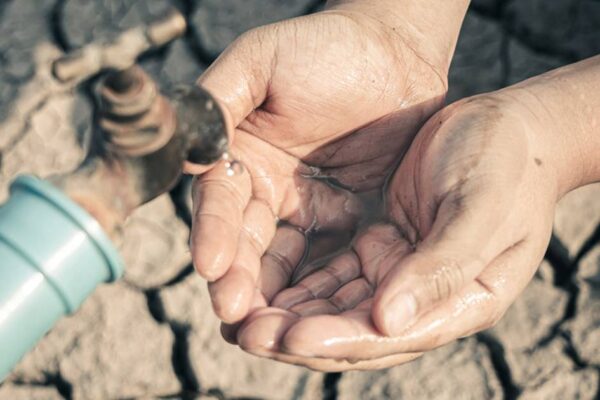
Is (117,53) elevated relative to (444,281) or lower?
elevated

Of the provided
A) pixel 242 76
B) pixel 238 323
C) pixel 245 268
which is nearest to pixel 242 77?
pixel 242 76

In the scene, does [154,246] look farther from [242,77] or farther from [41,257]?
[41,257]

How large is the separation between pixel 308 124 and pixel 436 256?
520mm

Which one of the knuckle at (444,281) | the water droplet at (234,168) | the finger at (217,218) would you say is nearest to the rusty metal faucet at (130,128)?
the finger at (217,218)

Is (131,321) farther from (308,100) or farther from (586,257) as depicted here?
(586,257)

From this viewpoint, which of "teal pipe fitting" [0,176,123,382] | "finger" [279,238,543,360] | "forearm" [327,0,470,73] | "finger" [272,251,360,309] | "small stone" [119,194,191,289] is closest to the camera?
"teal pipe fitting" [0,176,123,382]

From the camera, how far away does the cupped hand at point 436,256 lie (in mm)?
1255

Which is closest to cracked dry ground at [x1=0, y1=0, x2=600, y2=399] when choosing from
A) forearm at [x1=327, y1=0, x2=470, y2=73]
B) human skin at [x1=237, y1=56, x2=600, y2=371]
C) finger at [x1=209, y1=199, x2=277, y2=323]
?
forearm at [x1=327, y1=0, x2=470, y2=73]

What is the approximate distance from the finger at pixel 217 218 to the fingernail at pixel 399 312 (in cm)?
32

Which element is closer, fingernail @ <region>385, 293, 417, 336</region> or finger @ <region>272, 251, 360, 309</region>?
fingernail @ <region>385, 293, 417, 336</region>

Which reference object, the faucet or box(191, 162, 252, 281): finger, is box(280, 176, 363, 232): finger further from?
the faucet

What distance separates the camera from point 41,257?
37.2 inches

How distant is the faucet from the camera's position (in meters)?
0.95

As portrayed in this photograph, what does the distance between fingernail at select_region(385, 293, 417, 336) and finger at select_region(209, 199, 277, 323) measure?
A: 0.27m
